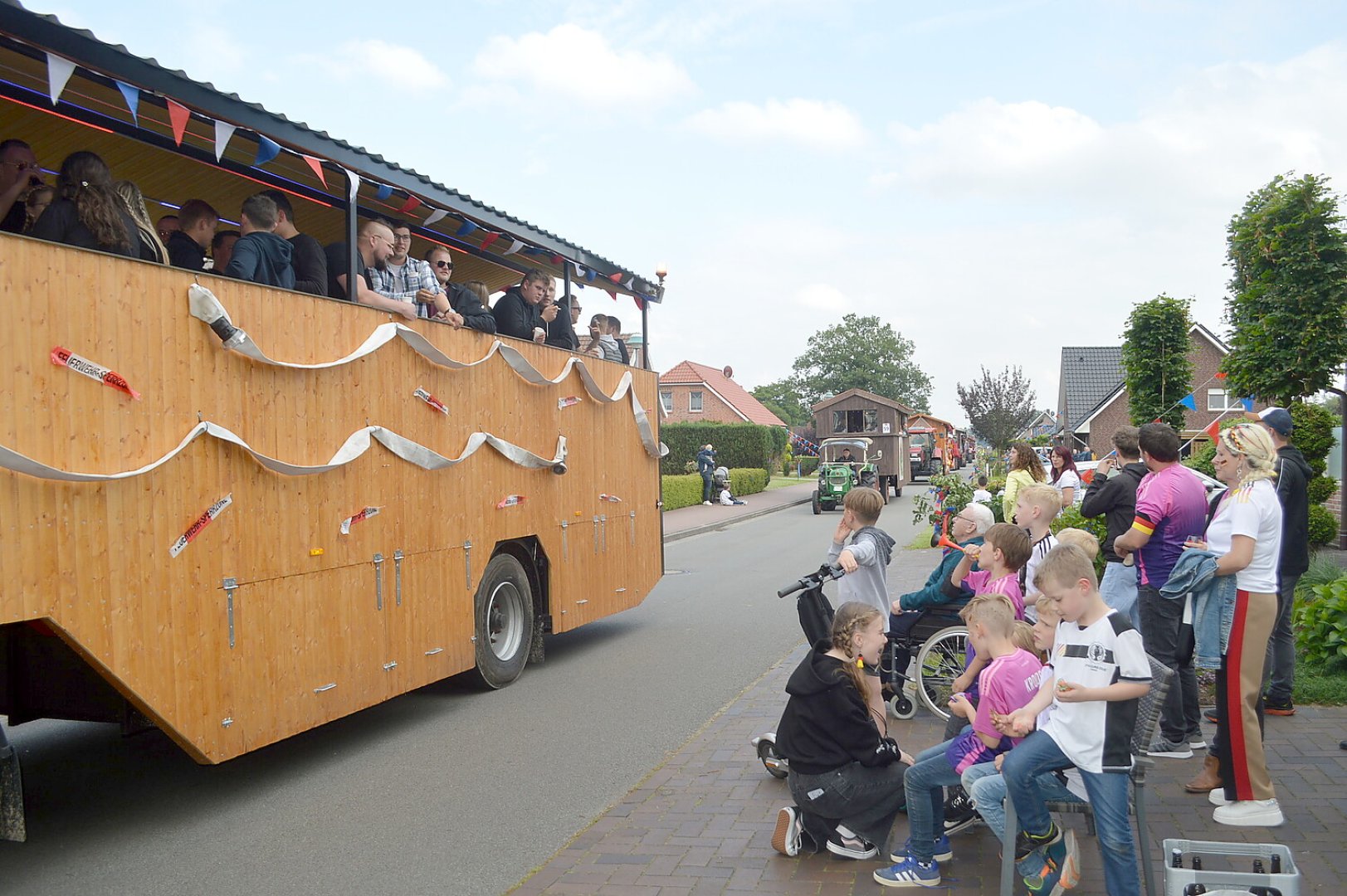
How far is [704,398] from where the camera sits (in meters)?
66.7

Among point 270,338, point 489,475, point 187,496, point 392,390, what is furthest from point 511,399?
point 187,496

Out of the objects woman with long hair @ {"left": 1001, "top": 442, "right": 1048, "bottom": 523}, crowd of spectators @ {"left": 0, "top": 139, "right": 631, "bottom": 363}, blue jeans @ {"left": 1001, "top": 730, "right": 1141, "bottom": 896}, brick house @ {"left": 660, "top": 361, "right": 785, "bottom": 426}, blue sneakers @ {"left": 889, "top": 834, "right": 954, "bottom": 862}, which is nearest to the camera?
blue jeans @ {"left": 1001, "top": 730, "right": 1141, "bottom": 896}

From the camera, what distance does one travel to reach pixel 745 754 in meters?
6.47

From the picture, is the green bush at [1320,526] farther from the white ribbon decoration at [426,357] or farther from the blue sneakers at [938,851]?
the blue sneakers at [938,851]

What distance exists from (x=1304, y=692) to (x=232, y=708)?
6827 mm

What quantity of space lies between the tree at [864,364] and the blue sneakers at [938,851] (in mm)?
107711

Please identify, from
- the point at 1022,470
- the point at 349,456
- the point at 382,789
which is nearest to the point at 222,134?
A: the point at 349,456

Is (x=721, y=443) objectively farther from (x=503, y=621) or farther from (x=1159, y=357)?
(x=503, y=621)

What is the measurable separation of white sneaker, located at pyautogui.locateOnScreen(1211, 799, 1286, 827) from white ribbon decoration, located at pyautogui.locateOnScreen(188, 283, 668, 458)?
5413 millimetres

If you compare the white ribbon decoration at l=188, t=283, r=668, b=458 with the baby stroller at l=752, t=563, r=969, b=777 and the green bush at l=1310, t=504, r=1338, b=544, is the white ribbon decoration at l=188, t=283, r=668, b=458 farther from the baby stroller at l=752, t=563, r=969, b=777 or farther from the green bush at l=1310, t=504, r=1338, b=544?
the green bush at l=1310, t=504, r=1338, b=544

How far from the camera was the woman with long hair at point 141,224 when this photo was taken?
548 cm

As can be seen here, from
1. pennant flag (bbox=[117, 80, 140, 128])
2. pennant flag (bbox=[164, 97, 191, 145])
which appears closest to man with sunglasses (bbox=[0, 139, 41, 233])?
pennant flag (bbox=[117, 80, 140, 128])

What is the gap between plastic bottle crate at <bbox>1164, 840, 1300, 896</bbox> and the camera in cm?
334

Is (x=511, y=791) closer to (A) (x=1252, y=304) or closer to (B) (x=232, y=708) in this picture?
(B) (x=232, y=708)
